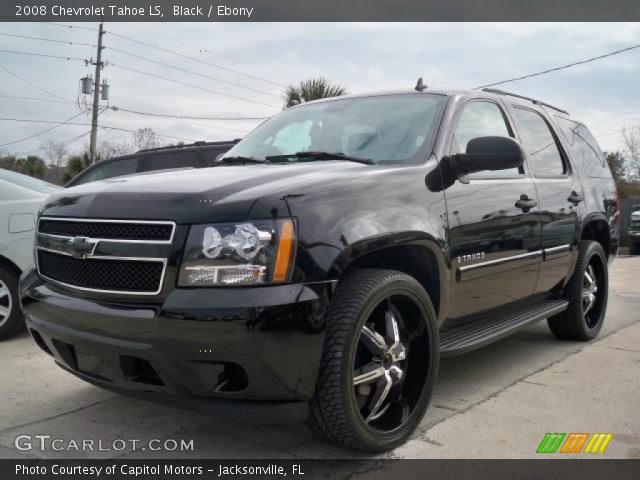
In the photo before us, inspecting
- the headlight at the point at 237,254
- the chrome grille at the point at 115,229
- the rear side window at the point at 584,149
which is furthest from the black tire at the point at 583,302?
the chrome grille at the point at 115,229

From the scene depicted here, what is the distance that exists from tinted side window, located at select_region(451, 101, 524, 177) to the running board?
0.93m

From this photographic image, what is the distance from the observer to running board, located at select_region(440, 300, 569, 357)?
317cm

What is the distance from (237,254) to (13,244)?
3.31 meters

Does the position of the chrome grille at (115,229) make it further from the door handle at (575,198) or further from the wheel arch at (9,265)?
the door handle at (575,198)

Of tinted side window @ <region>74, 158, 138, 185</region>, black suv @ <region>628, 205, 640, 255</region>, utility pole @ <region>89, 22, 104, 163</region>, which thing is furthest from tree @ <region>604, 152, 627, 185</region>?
tinted side window @ <region>74, 158, 138, 185</region>

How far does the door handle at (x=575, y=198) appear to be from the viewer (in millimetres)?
4523

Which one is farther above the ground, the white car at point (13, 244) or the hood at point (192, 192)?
the hood at point (192, 192)

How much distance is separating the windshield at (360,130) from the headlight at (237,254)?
1090 millimetres

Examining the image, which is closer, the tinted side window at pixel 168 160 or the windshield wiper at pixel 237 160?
the windshield wiper at pixel 237 160

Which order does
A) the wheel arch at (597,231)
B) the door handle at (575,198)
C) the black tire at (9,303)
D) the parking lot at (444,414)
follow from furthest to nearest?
the wheel arch at (597,231)
the black tire at (9,303)
the door handle at (575,198)
the parking lot at (444,414)

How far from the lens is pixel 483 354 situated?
459cm

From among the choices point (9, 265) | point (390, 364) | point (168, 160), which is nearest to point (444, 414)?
point (390, 364)

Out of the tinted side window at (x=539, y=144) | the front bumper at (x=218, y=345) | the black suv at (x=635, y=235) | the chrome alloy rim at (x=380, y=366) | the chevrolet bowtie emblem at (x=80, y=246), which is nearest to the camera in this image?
the front bumper at (x=218, y=345)

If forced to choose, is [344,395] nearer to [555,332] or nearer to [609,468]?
[609,468]
